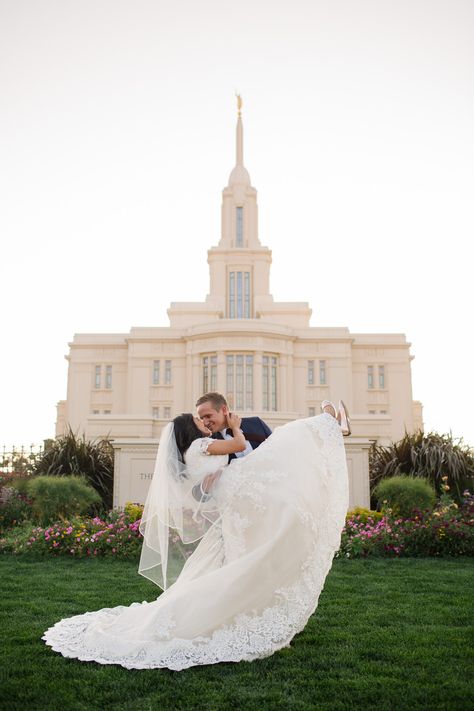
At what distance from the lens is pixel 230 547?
4324mm

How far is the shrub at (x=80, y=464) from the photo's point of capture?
44.1ft

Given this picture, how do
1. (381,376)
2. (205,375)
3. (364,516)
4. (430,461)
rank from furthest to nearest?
(381,376)
(205,375)
(430,461)
(364,516)

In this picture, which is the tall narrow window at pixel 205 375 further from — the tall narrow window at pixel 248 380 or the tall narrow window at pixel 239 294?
the tall narrow window at pixel 239 294

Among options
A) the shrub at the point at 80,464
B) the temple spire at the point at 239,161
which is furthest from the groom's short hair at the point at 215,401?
the temple spire at the point at 239,161

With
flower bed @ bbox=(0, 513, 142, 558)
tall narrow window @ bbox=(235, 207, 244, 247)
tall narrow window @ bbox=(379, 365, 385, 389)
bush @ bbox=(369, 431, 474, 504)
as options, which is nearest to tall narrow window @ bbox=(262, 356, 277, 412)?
tall narrow window @ bbox=(379, 365, 385, 389)

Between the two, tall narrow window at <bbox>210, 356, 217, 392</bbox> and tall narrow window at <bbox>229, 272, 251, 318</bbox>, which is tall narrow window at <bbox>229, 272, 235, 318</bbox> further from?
tall narrow window at <bbox>210, 356, 217, 392</bbox>

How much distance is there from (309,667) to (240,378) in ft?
95.1

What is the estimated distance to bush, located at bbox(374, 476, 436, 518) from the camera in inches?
420

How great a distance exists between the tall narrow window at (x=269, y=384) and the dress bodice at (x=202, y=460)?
95.2 ft

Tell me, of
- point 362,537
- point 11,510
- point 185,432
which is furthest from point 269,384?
point 185,432

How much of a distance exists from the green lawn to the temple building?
25.2 m

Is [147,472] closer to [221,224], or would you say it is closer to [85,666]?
[85,666]

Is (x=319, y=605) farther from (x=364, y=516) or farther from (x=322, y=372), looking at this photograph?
(x=322, y=372)

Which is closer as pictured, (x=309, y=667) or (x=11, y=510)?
(x=309, y=667)
